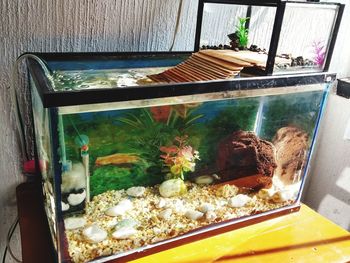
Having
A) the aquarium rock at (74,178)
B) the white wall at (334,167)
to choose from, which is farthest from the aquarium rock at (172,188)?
the white wall at (334,167)

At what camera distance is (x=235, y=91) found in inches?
27.5

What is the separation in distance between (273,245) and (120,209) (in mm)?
383

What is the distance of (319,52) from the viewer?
81 cm

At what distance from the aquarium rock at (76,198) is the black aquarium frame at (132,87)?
0.66 feet

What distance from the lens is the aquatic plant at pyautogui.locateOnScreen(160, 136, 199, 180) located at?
730mm

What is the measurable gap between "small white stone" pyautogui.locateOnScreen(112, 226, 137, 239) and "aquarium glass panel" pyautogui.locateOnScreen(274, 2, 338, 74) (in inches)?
19.0

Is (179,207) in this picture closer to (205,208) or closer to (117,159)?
(205,208)

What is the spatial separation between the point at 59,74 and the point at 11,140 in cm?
29

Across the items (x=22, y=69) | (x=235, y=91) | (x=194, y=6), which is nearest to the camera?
(x=235, y=91)

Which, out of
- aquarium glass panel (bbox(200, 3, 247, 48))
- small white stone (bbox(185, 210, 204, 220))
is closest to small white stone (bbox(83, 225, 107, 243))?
small white stone (bbox(185, 210, 204, 220))

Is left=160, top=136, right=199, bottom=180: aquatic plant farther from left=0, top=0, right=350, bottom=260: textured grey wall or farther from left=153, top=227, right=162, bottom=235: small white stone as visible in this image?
left=0, top=0, right=350, bottom=260: textured grey wall

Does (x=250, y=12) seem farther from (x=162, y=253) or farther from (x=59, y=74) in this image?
(x=162, y=253)

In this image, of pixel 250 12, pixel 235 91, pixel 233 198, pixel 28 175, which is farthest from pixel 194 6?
pixel 28 175

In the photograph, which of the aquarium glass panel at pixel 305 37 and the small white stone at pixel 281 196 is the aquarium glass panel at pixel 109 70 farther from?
the small white stone at pixel 281 196
